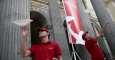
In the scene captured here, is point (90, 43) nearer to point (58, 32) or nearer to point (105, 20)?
point (105, 20)

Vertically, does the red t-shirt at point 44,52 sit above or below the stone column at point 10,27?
below

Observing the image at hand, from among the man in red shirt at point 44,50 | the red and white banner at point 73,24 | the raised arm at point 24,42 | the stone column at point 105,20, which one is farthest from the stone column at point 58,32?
the raised arm at point 24,42

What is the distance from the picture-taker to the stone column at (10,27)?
3625 millimetres

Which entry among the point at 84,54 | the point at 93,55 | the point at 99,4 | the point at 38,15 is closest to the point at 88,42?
the point at 93,55

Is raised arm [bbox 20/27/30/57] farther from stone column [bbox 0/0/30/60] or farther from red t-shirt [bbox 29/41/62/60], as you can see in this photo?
stone column [bbox 0/0/30/60]

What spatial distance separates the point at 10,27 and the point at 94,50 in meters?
→ 2.69

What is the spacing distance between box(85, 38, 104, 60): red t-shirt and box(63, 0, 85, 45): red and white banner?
0.31 meters

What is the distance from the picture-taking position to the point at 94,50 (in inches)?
223

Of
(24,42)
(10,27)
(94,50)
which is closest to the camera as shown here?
(24,42)

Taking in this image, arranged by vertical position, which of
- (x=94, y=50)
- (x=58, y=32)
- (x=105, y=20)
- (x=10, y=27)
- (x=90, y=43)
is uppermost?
(x=105, y=20)

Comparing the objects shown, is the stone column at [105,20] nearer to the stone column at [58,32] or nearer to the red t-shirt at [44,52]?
the stone column at [58,32]

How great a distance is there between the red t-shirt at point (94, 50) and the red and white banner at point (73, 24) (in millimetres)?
308

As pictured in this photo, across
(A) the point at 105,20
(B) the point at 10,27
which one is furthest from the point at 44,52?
(A) the point at 105,20

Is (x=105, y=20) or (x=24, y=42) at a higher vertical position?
(x=105, y=20)
